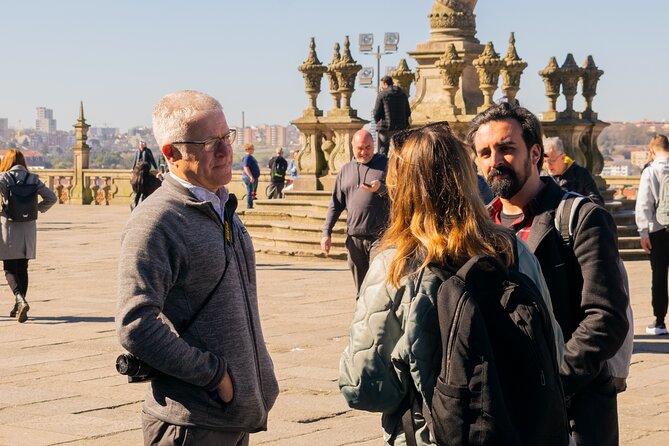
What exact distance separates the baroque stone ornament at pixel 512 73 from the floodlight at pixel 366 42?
60.2ft

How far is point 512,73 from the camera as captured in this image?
74.6ft

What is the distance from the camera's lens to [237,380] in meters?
4.14

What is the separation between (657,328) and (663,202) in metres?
1.12

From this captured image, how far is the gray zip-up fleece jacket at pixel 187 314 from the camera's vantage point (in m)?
3.98

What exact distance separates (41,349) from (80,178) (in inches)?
1190

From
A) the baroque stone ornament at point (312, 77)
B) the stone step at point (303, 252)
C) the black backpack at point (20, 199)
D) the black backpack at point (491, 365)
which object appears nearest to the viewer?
the black backpack at point (491, 365)

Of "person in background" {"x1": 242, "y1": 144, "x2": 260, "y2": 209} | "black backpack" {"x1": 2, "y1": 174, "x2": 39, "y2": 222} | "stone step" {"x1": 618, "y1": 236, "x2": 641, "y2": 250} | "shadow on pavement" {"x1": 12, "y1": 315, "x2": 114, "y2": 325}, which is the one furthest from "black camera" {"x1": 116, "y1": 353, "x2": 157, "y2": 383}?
"person in background" {"x1": 242, "y1": 144, "x2": 260, "y2": 209}

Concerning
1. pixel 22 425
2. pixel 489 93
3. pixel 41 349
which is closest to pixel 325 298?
pixel 41 349

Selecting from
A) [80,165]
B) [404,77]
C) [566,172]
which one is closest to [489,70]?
[404,77]

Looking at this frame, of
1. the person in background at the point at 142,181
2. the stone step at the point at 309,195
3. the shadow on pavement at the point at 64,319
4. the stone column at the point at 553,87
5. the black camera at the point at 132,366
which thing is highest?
the stone column at the point at 553,87

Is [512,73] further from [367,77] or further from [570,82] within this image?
[367,77]

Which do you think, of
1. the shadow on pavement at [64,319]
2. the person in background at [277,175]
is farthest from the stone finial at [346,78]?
the shadow on pavement at [64,319]

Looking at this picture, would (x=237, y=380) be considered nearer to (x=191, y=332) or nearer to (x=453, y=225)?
(x=191, y=332)

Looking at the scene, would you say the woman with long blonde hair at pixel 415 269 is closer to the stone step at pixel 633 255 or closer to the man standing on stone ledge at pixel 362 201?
the man standing on stone ledge at pixel 362 201
